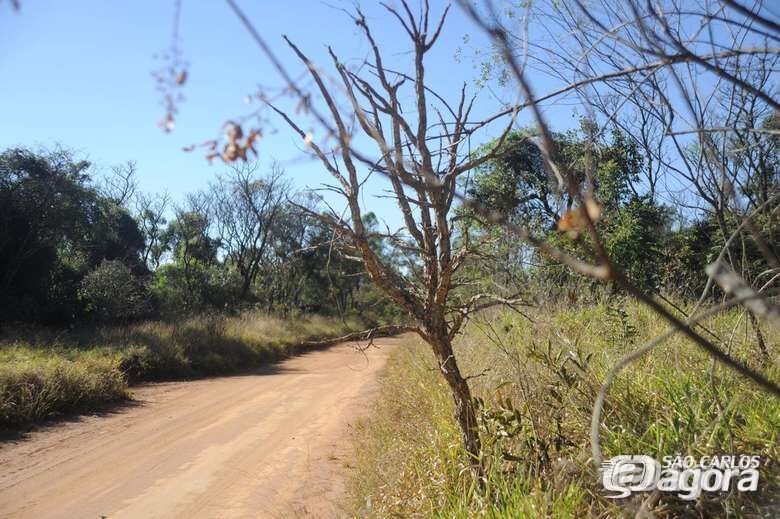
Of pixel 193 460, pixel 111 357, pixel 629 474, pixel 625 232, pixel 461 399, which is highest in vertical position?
pixel 625 232

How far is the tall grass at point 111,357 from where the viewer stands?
8297 millimetres

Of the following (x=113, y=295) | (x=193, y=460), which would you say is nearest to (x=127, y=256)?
(x=113, y=295)

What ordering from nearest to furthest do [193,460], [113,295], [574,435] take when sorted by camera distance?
[574,435] → [193,460] → [113,295]

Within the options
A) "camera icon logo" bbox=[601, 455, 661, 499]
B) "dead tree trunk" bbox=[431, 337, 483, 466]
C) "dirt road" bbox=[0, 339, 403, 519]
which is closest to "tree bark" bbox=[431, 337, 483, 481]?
"dead tree trunk" bbox=[431, 337, 483, 466]

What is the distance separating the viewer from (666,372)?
381 cm

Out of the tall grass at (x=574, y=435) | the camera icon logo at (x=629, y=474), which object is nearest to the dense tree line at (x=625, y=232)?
the tall grass at (x=574, y=435)

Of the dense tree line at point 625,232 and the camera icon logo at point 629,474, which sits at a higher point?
the dense tree line at point 625,232

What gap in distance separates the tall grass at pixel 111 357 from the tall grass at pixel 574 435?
1.27m

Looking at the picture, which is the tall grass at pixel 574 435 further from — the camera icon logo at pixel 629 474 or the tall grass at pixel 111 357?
the tall grass at pixel 111 357

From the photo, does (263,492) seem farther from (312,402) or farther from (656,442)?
(312,402)

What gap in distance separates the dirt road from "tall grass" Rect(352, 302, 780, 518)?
0.88 metres

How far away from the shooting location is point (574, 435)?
11.5ft

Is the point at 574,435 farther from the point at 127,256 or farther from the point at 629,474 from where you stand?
the point at 127,256

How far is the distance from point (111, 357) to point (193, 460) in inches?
256
